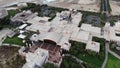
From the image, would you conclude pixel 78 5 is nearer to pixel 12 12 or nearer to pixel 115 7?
pixel 115 7

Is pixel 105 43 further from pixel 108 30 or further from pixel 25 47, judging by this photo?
pixel 25 47

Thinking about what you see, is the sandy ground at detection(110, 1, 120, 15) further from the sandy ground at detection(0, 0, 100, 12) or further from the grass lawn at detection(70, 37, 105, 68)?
the grass lawn at detection(70, 37, 105, 68)

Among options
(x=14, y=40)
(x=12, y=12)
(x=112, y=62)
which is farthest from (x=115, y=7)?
(x=14, y=40)

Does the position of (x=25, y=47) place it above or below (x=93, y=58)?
above

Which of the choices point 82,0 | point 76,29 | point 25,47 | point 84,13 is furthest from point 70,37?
point 82,0

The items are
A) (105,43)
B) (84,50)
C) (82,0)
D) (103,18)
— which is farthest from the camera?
(82,0)

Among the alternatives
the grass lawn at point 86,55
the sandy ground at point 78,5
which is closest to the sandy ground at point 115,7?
the sandy ground at point 78,5

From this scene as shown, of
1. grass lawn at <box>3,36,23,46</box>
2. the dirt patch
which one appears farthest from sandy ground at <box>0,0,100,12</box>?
the dirt patch
